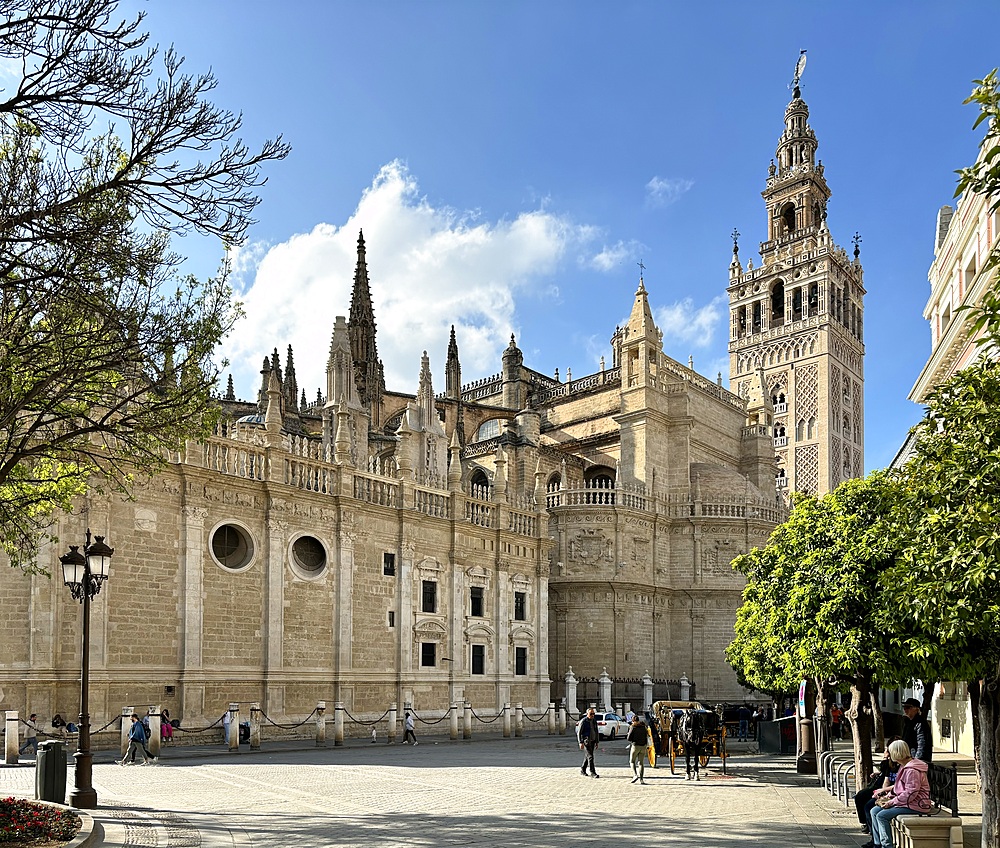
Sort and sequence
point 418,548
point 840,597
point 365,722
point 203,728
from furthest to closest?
point 418,548
point 365,722
point 203,728
point 840,597

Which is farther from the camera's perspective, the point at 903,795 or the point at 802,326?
the point at 802,326

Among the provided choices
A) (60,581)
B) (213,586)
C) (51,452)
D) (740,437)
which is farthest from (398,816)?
(740,437)

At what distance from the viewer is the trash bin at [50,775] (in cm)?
1363

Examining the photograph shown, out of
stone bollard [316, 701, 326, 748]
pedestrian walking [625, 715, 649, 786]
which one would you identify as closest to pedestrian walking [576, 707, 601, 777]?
pedestrian walking [625, 715, 649, 786]

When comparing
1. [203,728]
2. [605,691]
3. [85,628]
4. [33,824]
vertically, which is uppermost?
[85,628]

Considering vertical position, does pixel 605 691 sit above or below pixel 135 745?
below

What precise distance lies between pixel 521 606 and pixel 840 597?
23.0 meters

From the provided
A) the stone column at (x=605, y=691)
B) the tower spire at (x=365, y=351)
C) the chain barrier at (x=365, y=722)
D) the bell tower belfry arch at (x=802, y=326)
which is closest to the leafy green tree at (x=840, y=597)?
the chain barrier at (x=365, y=722)

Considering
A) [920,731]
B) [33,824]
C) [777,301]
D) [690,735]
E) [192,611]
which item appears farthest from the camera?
[777,301]

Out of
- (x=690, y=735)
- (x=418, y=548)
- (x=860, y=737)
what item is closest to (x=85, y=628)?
(x=690, y=735)

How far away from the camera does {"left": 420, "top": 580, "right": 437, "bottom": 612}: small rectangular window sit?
3238 cm

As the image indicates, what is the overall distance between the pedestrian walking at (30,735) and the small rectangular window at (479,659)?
15.8 meters

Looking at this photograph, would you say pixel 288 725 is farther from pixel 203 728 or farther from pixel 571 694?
pixel 571 694

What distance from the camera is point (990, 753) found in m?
10.4
